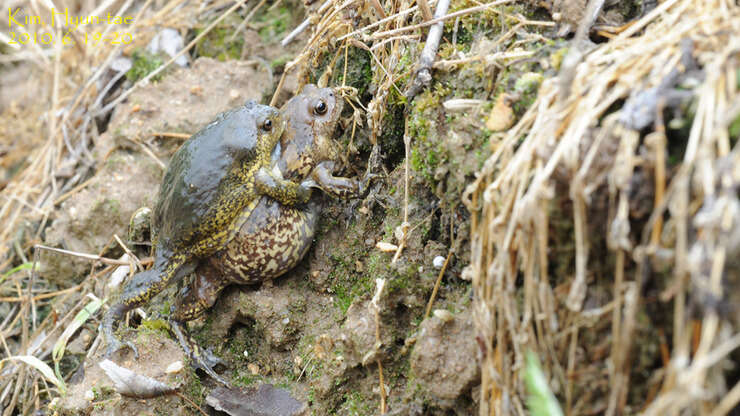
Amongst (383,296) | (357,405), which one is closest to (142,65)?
(383,296)

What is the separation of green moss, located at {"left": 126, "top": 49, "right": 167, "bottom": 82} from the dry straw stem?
3.72 metres

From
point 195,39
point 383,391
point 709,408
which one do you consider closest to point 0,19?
point 195,39

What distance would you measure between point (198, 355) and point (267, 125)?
1.44 metres

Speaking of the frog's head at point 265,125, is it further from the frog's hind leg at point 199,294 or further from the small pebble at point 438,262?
the small pebble at point 438,262

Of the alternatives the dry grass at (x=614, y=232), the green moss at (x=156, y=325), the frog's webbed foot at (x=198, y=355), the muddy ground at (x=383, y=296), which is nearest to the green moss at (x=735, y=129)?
the dry grass at (x=614, y=232)

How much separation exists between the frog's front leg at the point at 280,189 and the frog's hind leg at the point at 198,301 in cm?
61

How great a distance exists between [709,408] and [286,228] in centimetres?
239

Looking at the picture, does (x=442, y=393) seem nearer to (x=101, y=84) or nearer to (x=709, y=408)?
(x=709, y=408)

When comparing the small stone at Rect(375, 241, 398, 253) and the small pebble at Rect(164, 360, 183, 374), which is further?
the small pebble at Rect(164, 360, 183, 374)

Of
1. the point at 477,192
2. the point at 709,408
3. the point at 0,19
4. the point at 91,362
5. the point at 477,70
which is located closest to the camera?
the point at 709,408

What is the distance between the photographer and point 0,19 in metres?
→ 7.29

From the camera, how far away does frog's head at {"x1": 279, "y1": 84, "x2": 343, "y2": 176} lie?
3.82 metres

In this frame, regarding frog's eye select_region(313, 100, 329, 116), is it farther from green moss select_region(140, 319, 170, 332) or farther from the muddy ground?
green moss select_region(140, 319, 170, 332)

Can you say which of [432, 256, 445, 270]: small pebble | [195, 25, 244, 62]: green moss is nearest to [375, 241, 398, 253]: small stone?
[432, 256, 445, 270]: small pebble
